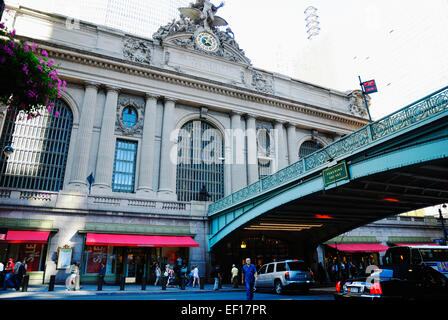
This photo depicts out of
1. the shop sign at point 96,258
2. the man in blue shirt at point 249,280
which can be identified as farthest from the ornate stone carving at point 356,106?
the man in blue shirt at point 249,280

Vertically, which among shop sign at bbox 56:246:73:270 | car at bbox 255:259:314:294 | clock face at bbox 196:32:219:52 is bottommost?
car at bbox 255:259:314:294

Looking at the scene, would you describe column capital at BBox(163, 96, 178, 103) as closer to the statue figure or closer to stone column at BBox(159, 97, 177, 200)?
stone column at BBox(159, 97, 177, 200)

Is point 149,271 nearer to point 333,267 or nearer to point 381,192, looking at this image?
point 333,267

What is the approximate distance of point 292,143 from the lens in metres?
35.6

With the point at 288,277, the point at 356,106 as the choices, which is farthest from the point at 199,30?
the point at 288,277

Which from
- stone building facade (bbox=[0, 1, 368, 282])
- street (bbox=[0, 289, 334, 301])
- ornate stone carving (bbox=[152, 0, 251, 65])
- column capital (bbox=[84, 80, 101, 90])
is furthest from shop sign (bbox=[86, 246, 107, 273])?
ornate stone carving (bbox=[152, 0, 251, 65])

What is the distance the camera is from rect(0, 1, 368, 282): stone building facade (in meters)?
21.6

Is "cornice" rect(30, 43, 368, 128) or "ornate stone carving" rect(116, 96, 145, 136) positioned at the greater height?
"cornice" rect(30, 43, 368, 128)

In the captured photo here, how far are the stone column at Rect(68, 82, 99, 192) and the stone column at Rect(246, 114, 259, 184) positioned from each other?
1530 centimetres

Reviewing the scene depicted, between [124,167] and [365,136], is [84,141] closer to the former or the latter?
[124,167]

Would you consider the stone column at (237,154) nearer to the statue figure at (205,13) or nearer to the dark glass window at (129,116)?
the dark glass window at (129,116)

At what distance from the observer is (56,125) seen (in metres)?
26.1

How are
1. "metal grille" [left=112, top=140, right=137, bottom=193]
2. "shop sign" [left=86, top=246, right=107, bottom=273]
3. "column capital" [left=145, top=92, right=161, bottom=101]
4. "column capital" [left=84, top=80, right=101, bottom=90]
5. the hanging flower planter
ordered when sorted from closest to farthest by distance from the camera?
the hanging flower planter, "shop sign" [left=86, top=246, right=107, bottom=273], "metal grille" [left=112, top=140, right=137, bottom=193], "column capital" [left=84, top=80, right=101, bottom=90], "column capital" [left=145, top=92, right=161, bottom=101]
